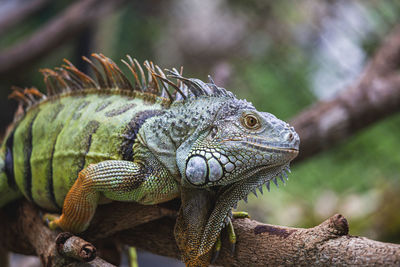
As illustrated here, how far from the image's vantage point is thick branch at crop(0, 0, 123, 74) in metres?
6.63

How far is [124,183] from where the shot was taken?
236 cm

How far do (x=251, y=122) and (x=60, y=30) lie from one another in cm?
552

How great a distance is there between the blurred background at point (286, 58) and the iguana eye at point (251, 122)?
9.14 ft

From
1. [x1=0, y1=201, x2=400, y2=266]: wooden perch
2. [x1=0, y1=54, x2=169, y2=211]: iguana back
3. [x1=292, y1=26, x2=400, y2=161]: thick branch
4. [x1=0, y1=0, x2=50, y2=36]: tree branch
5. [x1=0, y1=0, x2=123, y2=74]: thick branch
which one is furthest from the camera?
[x1=0, y1=0, x2=50, y2=36]: tree branch

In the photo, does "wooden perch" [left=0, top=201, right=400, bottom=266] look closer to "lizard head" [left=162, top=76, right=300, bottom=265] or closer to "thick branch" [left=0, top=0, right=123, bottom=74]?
"lizard head" [left=162, top=76, right=300, bottom=265]

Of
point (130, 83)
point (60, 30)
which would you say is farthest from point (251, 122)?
point (60, 30)

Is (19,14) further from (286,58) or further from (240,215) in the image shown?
(240,215)

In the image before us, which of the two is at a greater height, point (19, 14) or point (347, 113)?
point (19, 14)

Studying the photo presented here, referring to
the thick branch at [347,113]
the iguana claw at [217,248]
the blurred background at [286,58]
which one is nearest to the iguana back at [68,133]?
the iguana claw at [217,248]

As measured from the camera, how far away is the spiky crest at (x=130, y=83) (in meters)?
2.52

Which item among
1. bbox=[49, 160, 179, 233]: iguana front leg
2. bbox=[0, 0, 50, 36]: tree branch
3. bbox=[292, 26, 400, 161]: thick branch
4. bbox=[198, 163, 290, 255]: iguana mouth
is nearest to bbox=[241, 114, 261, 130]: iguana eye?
bbox=[198, 163, 290, 255]: iguana mouth

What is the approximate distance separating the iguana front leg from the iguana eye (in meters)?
0.57

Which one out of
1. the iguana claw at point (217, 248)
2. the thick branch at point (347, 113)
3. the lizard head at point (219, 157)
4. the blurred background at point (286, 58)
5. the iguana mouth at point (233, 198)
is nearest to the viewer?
the lizard head at point (219, 157)

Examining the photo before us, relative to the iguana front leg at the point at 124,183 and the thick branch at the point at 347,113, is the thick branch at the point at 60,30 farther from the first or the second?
the iguana front leg at the point at 124,183
